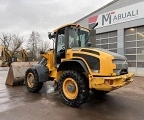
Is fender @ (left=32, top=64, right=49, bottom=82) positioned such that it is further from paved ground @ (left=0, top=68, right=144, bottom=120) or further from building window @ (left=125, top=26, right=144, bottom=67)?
building window @ (left=125, top=26, right=144, bottom=67)

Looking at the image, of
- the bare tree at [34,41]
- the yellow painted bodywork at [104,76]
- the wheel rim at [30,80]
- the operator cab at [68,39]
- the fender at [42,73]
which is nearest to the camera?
the yellow painted bodywork at [104,76]

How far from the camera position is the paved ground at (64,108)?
5.12 meters

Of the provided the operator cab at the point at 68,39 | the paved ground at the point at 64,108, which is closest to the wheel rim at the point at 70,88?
the paved ground at the point at 64,108

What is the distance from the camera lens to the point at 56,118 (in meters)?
4.98

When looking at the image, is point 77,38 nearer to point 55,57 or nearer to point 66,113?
point 55,57

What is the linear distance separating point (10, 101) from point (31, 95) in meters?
1.04

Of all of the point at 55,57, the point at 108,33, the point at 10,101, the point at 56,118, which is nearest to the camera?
the point at 56,118

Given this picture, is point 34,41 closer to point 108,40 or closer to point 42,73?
point 108,40

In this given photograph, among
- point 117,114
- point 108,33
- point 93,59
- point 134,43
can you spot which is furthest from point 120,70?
point 108,33

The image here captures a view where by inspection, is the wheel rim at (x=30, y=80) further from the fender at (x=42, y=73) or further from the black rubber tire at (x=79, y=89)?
the black rubber tire at (x=79, y=89)

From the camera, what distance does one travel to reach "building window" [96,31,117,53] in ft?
56.9

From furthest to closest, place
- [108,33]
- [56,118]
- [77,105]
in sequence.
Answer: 1. [108,33]
2. [77,105]
3. [56,118]

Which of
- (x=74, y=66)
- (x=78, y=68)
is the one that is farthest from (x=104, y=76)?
(x=74, y=66)

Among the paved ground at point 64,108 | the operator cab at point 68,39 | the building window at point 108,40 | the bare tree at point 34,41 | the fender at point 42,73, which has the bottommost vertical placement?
the paved ground at point 64,108
